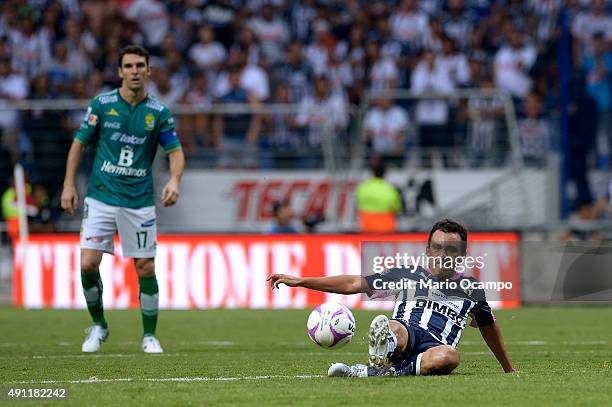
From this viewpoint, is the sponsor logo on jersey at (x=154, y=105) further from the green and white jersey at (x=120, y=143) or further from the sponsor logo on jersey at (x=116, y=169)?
the sponsor logo on jersey at (x=116, y=169)

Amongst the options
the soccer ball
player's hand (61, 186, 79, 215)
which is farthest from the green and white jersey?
the soccer ball

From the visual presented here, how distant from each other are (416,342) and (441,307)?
1.05ft

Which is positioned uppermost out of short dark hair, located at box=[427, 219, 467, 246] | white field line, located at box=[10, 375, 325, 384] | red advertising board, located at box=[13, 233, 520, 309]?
short dark hair, located at box=[427, 219, 467, 246]

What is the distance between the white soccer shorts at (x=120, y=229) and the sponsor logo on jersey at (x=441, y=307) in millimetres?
3440

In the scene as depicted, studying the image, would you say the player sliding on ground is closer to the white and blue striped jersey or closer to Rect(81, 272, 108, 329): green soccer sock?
the white and blue striped jersey

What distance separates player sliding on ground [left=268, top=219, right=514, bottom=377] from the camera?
8.12 m

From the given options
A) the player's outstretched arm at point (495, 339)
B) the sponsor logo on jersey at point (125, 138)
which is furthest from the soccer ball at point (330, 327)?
the sponsor logo on jersey at point (125, 138)

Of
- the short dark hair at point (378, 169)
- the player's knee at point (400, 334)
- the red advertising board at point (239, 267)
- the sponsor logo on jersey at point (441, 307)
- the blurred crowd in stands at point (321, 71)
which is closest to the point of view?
the player's knee at point (400, 334)

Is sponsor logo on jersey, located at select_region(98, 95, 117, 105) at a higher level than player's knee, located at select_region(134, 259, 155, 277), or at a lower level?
higher

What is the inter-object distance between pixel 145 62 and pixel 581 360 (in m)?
4.46

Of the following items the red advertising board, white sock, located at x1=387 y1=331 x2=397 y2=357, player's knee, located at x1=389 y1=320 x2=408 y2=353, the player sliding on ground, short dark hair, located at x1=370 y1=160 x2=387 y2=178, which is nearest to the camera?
white sock, located at x1=387 y1=331 x2=397 y2=357

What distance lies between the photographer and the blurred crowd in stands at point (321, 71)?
20469mm

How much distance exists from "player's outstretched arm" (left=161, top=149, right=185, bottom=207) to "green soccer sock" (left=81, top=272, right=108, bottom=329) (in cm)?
104
